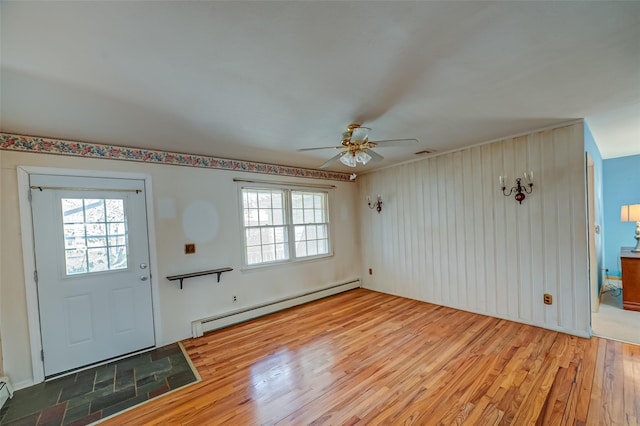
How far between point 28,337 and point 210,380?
1.86 meters

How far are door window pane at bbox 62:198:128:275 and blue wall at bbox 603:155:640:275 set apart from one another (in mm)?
7982

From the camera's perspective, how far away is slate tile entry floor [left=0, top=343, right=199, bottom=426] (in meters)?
2.07

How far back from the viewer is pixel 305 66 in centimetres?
163

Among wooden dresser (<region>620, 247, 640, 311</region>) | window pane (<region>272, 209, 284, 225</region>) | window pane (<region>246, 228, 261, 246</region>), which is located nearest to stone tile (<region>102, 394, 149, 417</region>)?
window pane (<region>246, 228, 261, 246</region>)

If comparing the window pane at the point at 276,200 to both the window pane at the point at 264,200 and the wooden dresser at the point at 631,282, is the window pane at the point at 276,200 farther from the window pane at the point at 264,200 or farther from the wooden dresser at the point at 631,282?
the wooden dresser at the point at 631,282

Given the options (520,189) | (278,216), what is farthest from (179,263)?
(520,189)

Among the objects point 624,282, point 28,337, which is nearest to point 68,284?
point 28,337

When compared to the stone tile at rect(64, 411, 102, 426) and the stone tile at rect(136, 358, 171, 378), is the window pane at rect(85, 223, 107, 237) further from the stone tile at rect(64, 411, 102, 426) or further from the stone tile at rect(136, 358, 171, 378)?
the stone tile at rect(64, 411, 102, 426)

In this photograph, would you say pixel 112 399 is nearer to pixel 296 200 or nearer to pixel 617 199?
pixel 296 200

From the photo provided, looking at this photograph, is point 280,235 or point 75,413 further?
point 280,235

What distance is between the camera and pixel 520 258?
131 inches

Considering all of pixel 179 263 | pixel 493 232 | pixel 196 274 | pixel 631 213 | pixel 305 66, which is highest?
pixel 305 66

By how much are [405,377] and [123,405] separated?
8.06ft

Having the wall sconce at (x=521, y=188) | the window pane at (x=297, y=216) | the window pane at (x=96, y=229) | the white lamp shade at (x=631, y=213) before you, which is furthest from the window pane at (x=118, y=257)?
the white lamp shade at (x=631, y=213)
